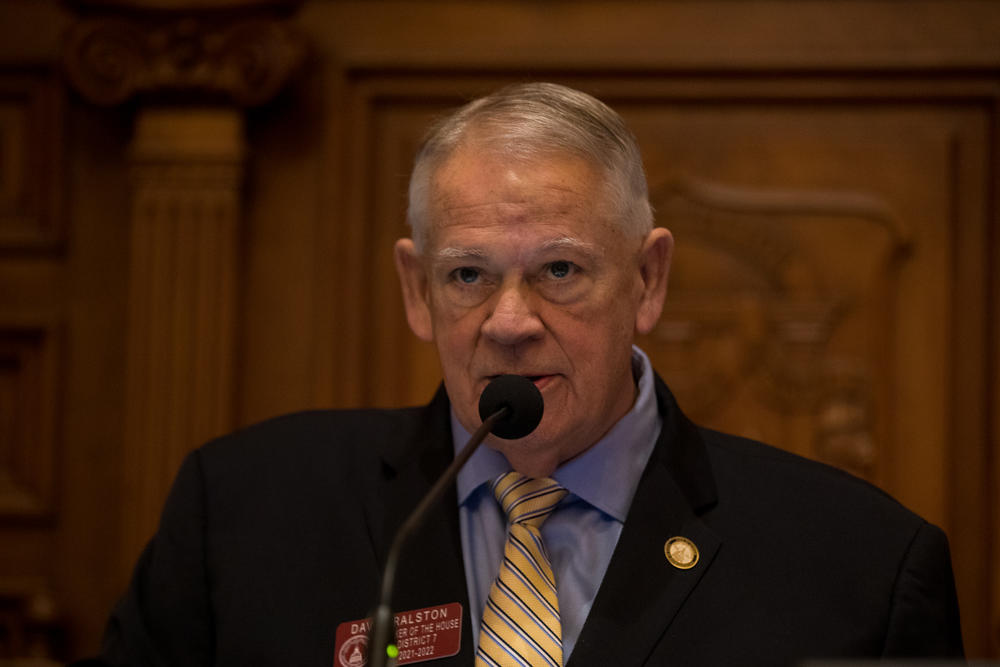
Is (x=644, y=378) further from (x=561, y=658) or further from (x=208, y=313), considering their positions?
(x=208, y=313)

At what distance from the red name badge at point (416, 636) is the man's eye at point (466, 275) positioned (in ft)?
1.44

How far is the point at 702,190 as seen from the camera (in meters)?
2.58

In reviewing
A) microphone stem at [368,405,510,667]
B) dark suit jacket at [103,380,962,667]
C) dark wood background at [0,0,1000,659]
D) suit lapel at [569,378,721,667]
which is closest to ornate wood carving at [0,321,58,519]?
dark wood background at [0,0,1000,659]

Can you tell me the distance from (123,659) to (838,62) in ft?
5.89

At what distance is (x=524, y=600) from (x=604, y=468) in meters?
0.25

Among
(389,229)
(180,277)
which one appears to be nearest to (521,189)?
(389,229)

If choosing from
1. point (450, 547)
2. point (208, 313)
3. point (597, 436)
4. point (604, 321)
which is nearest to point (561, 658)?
point (450, 547)

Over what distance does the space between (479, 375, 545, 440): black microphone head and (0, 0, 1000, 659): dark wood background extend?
121cm

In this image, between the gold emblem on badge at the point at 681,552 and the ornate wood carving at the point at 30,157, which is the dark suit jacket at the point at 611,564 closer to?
the gold emblem on badge at the point at 681,552

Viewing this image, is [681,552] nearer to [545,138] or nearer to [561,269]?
[561,269]

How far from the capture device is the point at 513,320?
5.24 feet

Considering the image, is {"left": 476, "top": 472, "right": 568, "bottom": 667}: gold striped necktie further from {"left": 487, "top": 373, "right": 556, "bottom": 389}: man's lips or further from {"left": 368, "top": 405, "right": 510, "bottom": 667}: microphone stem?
{"left": 368, "top": 405, "right": 510, "bottom": 667}: microphone stem

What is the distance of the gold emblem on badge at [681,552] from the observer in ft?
5.43

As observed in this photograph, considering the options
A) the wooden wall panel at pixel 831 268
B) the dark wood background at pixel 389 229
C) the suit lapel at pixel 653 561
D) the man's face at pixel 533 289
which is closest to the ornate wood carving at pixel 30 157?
the dark wood background at pixel 389 229
